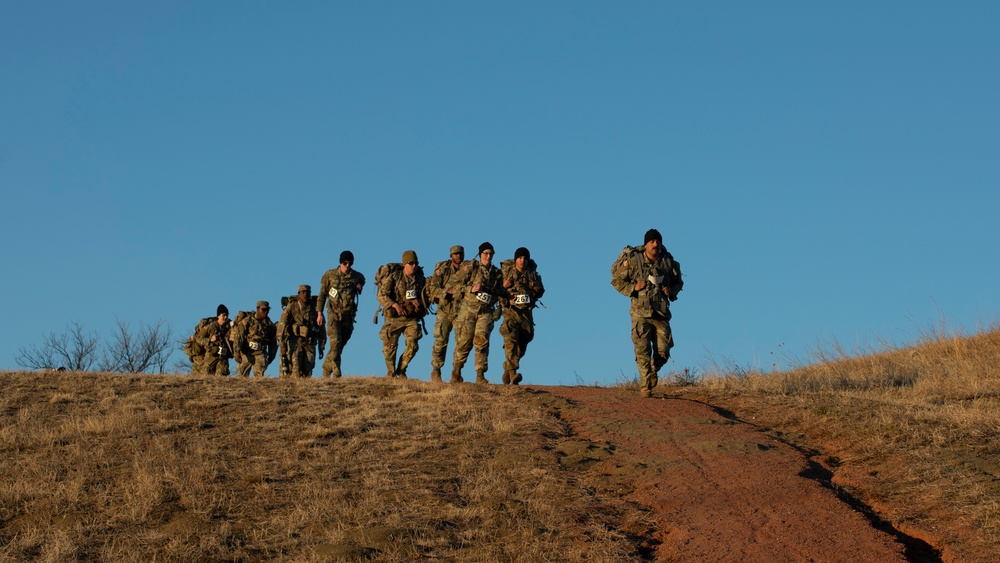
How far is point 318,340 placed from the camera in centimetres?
2219

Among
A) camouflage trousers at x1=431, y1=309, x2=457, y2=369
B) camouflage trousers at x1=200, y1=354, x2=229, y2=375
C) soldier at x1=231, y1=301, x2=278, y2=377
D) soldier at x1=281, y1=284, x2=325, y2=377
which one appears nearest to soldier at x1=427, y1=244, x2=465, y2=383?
camouflage trousers at x1=431, y1=309, x2=457, y2=369

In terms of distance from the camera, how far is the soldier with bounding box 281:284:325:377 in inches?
879

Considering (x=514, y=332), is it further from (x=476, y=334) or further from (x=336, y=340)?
(x=336, y=340)

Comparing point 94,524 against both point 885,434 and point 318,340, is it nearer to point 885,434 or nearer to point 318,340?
point 885,434

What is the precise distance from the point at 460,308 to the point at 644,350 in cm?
349

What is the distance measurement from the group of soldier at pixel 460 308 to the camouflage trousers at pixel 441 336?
0.02 m

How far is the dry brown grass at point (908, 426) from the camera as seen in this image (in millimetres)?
9961

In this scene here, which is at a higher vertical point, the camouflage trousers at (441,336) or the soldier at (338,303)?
the soldier at (338,303)

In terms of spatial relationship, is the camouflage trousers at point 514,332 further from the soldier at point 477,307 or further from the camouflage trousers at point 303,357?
the camouflage trousers at point 303,357

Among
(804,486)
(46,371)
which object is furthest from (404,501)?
(46,371)

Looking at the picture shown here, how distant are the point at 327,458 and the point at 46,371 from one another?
8.36 metres

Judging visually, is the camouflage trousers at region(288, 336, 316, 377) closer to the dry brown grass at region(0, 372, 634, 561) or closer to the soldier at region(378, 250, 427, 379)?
the soldier at region(378, 250, 427, 379)

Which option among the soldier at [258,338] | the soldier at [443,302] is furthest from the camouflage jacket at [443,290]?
the soldier at [258,338]

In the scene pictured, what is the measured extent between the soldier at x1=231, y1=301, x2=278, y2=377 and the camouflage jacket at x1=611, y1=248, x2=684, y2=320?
38.6ft
